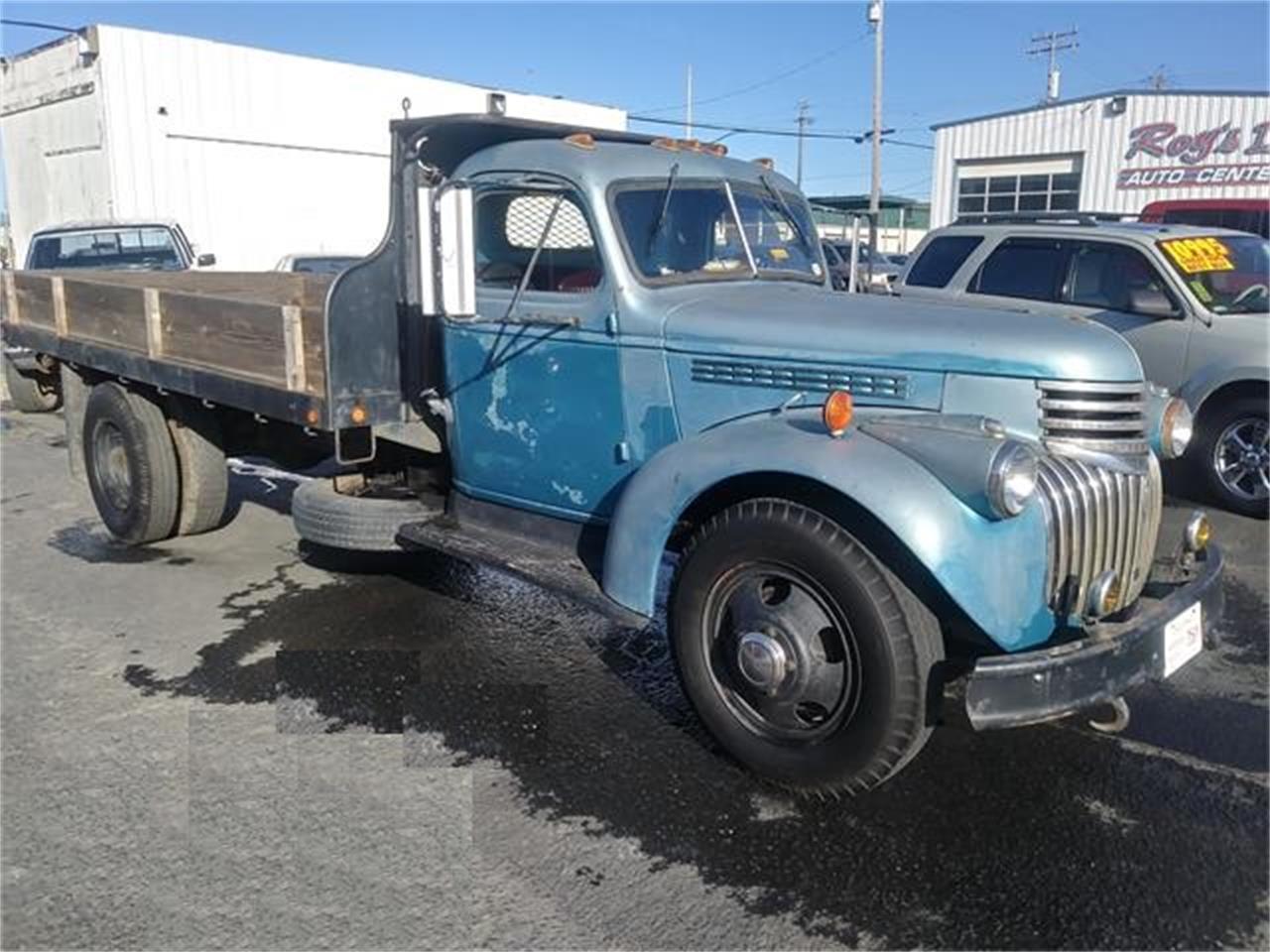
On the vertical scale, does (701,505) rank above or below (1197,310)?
below

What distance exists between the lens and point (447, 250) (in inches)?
142

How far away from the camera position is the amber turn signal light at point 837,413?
10.4 feet

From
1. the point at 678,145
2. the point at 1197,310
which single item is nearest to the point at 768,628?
the point at 678,145

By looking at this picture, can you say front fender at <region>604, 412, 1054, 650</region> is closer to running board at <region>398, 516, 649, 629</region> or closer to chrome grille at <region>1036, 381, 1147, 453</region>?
chrome grille at <region>1036, 381, 1147, 453</region>

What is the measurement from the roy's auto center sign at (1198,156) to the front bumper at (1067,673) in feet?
75.5

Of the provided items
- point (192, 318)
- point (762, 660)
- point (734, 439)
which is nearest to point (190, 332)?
point (192, 318)

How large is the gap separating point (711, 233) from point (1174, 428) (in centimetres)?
192

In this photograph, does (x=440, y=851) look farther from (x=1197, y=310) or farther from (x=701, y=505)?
(x=1197, y=310)

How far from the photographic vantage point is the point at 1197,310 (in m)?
7.25

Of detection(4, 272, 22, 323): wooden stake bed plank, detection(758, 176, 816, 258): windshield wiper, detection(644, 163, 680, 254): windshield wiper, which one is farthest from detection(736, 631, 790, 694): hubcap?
detection(4, 272, 22, 323): wooden stake bed plank

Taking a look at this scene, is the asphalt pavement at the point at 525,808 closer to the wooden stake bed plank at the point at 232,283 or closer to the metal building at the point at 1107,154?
the wooden stake bed plank at the point at 232,283

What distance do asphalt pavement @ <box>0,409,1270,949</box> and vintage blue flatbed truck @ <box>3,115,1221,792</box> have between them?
1.08 ft

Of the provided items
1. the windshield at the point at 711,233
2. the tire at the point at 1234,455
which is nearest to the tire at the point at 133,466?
the windshield at the point at 711,233

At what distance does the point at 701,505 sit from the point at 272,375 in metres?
2.21
